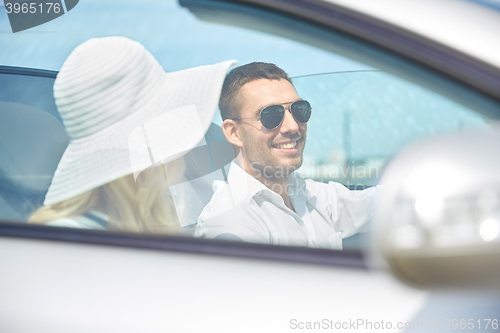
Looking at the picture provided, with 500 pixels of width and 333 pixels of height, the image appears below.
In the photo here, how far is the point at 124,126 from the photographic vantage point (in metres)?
1.45

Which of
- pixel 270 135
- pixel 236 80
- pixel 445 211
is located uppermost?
pixel 236 80

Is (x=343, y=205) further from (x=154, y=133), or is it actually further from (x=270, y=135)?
(x=154, y=133)

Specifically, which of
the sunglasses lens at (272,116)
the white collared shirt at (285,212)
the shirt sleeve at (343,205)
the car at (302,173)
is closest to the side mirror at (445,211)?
the car at (302,173)

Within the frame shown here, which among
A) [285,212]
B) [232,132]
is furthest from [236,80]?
[285,212]

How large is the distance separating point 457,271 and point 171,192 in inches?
38.4

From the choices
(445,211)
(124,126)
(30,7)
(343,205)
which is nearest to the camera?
(445,211)

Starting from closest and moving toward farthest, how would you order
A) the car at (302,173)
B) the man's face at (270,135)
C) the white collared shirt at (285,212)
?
the car at (302,173), the white collared shirt at (285,212), the man's face at (270,135)

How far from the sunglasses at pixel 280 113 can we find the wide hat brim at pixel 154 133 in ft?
0.63

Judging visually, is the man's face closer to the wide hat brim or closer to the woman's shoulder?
the wide hat brim

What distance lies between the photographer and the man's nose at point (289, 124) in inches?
53.6

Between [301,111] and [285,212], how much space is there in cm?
34

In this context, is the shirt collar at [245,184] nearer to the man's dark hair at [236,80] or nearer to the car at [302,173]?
the car at [302,173]

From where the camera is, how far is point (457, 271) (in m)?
0.67

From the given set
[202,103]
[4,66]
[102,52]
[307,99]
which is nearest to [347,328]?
[307,99]
